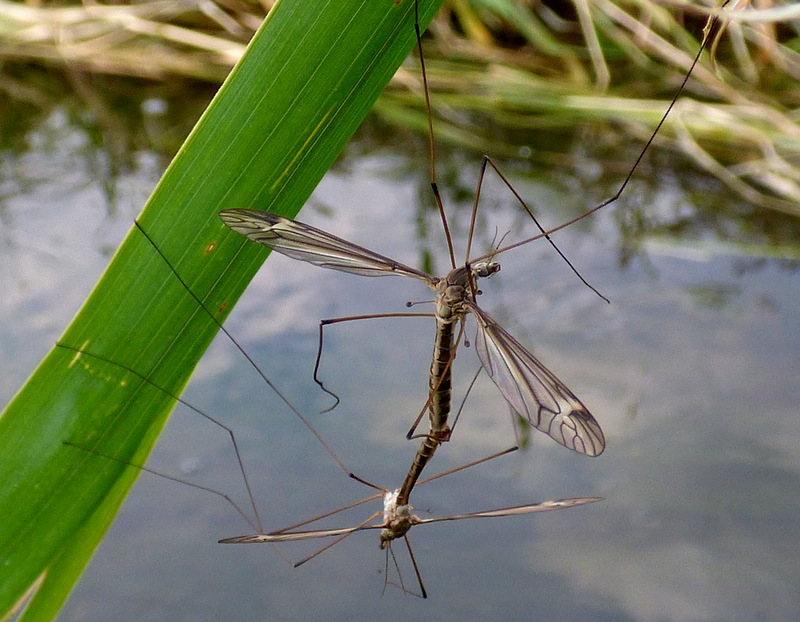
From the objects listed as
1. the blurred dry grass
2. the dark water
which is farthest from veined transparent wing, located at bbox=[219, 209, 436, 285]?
the blurred dry grass

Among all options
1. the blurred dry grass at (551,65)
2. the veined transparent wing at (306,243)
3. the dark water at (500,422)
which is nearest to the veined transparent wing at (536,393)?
the veined transparent wing at (306,243)

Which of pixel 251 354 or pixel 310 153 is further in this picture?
pixel 251 354

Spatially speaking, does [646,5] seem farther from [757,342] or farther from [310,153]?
[310,153]

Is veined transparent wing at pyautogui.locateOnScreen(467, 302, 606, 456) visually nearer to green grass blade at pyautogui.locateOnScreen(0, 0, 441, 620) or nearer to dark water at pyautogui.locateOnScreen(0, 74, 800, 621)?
green grass blade at pyautogui.locateOnScreen(0, 0, 441, 620)

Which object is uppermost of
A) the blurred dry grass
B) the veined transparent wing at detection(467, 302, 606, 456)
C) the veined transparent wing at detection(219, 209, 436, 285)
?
the blurred dry grass

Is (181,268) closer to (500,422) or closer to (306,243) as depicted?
(306,243)

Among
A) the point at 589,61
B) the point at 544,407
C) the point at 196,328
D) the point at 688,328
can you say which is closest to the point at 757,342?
the point at 688,328

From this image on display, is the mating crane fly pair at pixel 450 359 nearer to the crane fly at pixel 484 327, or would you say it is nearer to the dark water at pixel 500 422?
the crane fly at pixel 484 327
